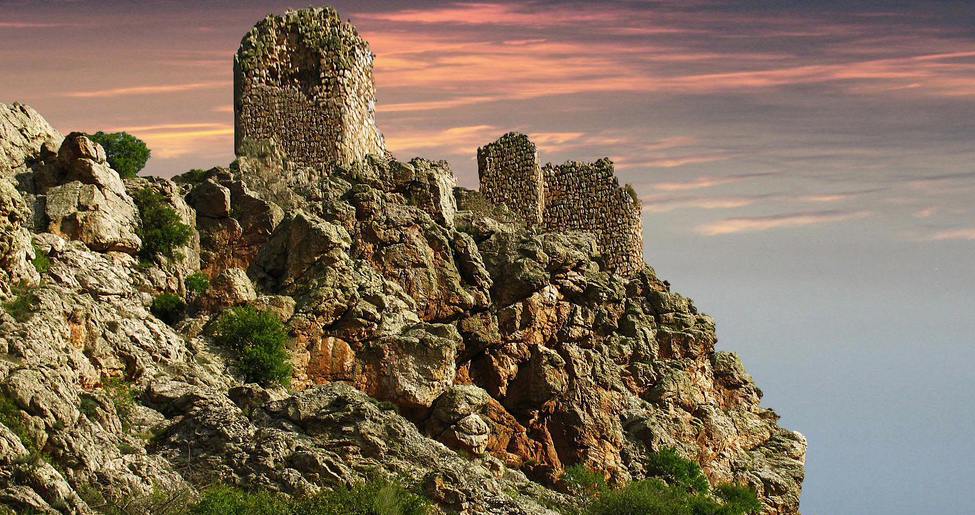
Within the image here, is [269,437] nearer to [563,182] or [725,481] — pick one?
[725,481]

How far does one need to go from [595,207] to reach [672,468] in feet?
57.2

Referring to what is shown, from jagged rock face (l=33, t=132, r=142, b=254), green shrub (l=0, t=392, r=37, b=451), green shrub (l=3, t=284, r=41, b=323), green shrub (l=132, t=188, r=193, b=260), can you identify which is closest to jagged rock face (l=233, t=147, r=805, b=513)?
green shrub (l=132, t=188, r=193, b=260)

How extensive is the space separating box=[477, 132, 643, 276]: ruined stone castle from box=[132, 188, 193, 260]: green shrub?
1932cm

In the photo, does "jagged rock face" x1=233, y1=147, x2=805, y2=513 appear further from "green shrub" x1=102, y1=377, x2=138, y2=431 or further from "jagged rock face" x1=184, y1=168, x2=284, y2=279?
"green shrub" x1=102, y1=377, x2=138, y2=431

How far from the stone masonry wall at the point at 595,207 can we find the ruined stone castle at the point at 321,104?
0.87 meters

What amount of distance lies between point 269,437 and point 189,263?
42.0 feet

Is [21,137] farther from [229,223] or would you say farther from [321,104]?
[321,104]

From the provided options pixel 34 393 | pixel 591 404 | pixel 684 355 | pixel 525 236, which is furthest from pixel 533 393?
pixel 34 393

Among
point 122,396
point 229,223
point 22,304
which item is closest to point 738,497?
point 229,223

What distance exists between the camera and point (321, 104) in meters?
64.8

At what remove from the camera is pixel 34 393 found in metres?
40.3

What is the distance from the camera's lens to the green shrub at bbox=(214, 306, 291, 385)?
4912 centimetres

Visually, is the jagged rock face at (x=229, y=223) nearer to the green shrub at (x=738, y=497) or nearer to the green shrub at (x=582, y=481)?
the green shrub at (x=582, y=481)

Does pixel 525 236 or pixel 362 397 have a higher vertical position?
pixel 525 236
